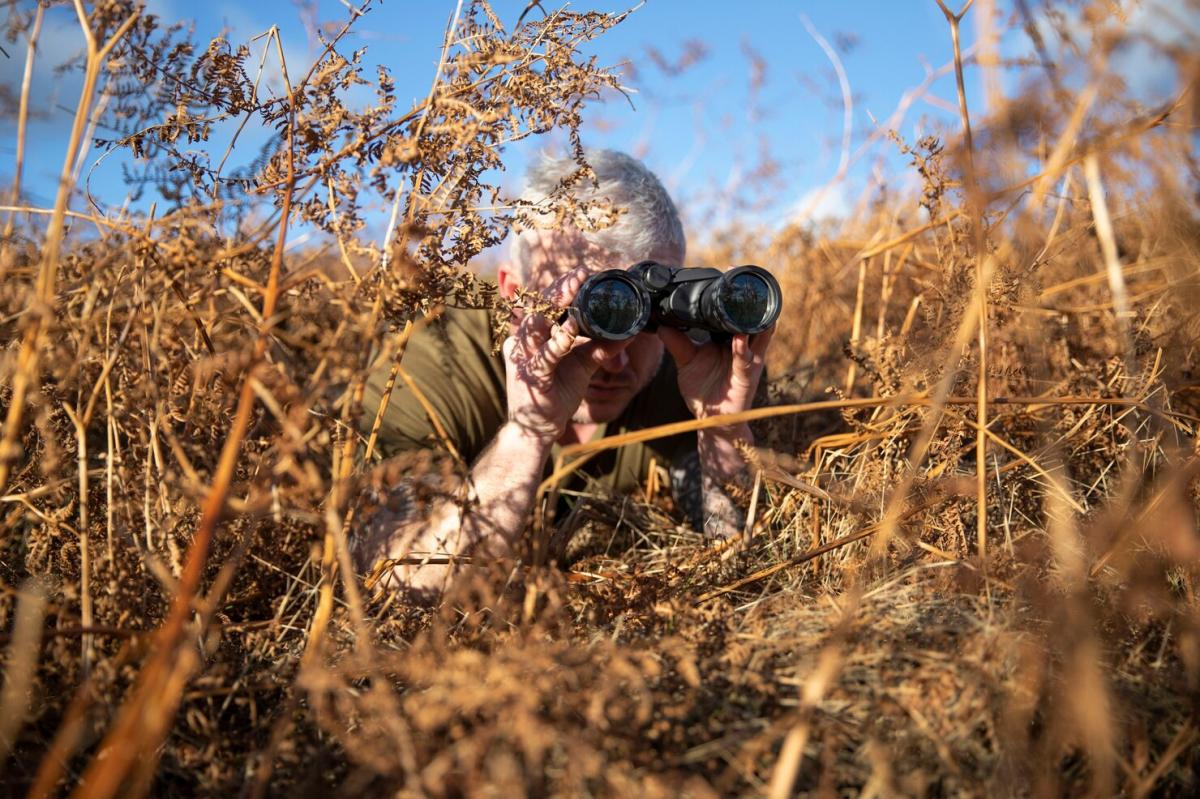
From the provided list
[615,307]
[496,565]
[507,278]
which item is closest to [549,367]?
[615,307]

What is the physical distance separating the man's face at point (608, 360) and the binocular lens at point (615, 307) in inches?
13.6

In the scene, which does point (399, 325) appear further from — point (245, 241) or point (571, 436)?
point (571, 436)

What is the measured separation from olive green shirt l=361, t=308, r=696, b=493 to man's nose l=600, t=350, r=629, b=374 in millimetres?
211

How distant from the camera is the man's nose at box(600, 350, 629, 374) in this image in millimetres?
2145

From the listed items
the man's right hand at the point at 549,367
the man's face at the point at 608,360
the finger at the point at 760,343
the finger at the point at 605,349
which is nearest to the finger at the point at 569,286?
the man's right hand at the point at 549,367

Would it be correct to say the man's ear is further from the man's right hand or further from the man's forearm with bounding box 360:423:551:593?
the man's forearm with bounding box 360:423:551:593

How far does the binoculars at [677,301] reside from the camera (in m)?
1.59

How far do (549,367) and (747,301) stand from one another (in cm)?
42

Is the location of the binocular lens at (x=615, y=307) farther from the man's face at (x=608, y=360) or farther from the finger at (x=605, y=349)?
the man's face at (x=608, y=360)

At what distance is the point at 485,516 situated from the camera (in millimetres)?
1581

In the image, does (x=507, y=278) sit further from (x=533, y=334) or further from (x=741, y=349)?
(x=741, y=349)

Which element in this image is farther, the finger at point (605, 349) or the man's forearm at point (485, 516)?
the finger at point (605, 349)

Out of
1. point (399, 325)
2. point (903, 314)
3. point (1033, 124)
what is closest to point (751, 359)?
point (1033, 124)

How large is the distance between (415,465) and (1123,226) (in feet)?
8.24
